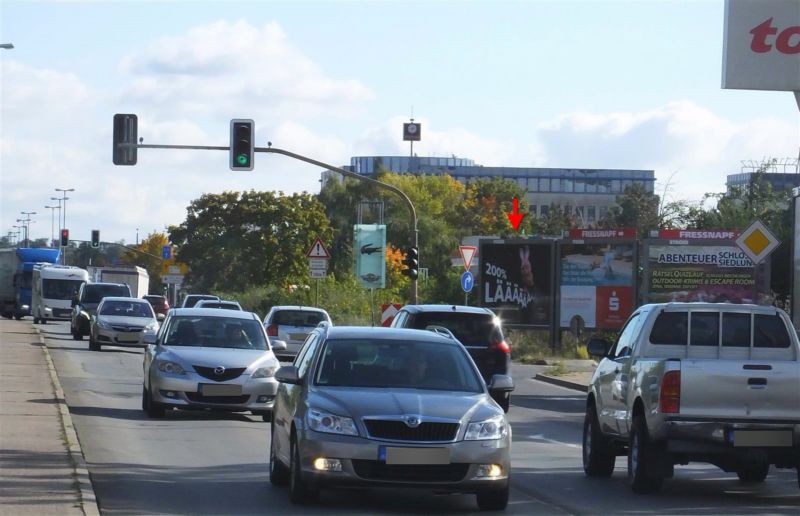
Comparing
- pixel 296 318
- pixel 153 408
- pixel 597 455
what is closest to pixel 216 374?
pixel 153 408

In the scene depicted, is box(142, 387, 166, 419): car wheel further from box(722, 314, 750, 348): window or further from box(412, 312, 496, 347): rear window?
box(722, 314, 750, 348): window

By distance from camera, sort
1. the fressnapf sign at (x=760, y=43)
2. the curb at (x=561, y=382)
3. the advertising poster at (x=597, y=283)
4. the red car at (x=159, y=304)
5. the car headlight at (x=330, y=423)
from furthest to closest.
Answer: the red car at (x=159, y=304) < the advertising poster at (x=597, y=283) < the curb at (x=561, y=382) < the fressnapf sign at (x=760, y=43) < the car headlight at (x=330, y=423)

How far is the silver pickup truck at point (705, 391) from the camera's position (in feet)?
40.6

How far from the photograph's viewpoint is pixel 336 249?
308ft

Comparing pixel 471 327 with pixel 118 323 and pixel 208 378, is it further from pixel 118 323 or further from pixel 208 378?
pixel 118 323

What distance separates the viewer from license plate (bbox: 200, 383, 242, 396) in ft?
63.0

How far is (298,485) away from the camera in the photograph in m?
11.4

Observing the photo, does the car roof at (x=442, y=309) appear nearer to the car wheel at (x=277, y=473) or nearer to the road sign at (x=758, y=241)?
the road sign at (x=758, y=241)

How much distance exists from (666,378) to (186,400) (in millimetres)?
8672

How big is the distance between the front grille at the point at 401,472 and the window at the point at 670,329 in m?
3.52

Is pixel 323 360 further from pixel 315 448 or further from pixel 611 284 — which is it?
pixel 611 284

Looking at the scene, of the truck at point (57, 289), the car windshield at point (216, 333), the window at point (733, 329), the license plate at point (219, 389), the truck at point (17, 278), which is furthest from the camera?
the truck at point (17, 278)

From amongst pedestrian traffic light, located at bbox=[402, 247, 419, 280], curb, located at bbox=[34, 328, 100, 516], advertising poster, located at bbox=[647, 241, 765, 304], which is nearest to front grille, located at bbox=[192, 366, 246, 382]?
curb, located at bbox=[34, 328, 100, 516]

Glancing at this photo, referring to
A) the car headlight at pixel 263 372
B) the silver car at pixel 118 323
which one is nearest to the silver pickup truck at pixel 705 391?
the car headlight at pixel 263 372
